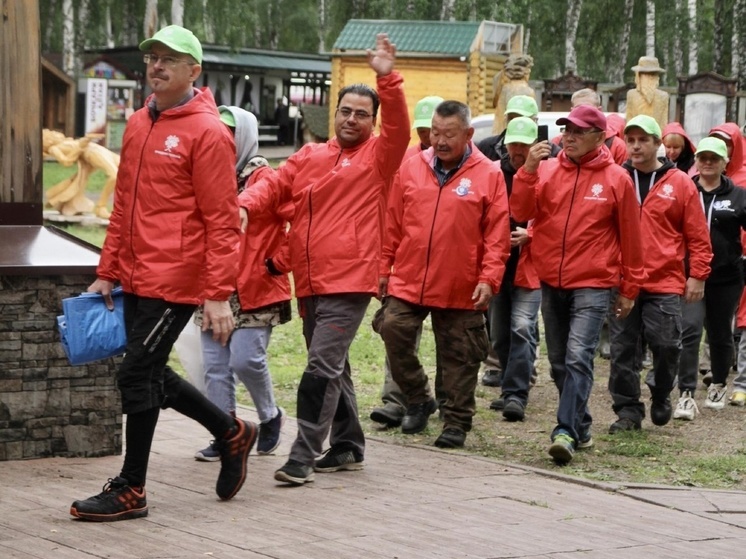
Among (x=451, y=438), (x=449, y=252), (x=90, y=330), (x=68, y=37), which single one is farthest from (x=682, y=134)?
(x=68, y=37)

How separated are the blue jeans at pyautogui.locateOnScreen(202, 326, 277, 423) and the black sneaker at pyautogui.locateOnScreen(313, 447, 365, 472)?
56 centimetres

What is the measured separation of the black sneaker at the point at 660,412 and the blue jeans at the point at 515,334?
2.83ft

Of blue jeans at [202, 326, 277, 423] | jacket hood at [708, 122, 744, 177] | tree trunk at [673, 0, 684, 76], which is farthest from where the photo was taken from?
tree trunk at [673, 0, 684, 76]

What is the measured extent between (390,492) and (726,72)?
3658cm

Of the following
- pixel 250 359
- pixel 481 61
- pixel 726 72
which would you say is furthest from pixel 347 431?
pixel 726 72

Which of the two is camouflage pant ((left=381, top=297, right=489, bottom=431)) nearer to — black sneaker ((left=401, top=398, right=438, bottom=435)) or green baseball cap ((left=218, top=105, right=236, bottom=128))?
black sneaker ((left=401, top=398, right=438, bottom=435))

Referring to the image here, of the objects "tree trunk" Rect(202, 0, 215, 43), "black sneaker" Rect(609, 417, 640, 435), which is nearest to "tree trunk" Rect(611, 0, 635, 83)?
"tree trunk" Rect(202, 0, 215, 43)

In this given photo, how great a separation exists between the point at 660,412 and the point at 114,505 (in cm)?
452

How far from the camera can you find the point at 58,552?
5473 mm

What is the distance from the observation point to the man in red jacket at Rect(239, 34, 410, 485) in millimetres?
7078

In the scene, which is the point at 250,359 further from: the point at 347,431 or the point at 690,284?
the point at 690,284

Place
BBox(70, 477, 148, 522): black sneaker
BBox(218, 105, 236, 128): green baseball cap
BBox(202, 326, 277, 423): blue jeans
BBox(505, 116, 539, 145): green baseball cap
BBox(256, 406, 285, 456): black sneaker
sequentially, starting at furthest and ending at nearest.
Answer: BBox(505, 116, 539, 145): green baseball cap → BBox(256, 406, 285, 456): black sneaker → BBox(218, 105, 236, 128): green baseball cap → BBox(202, 326, 277, 423): blue jeans → BBox(70, 477, 148, 522): black sneaker

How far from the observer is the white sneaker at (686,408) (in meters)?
10.0

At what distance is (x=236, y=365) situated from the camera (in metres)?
7.67
